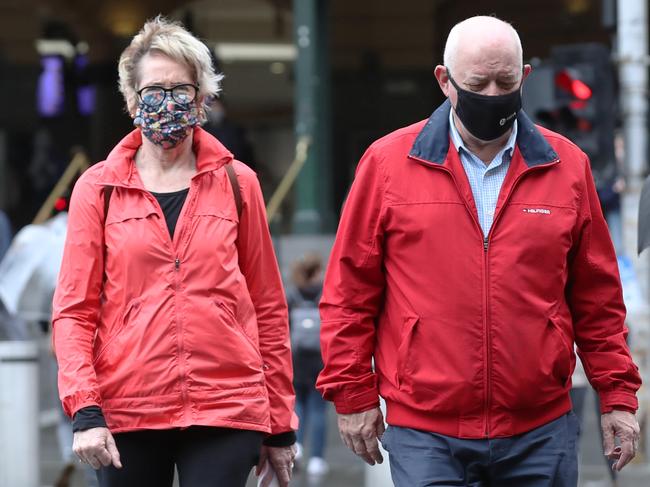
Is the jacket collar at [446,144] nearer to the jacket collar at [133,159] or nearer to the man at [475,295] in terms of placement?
the man at [475,295]

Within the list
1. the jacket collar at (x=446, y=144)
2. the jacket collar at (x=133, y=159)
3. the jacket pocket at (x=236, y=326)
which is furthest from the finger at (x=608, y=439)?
the jacket collar at (x=133, y=159)

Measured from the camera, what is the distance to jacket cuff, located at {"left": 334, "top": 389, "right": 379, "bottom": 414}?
14.3 feet

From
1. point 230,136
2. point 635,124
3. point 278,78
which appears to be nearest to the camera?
point 635,124

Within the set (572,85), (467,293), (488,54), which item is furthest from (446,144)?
(572,85)

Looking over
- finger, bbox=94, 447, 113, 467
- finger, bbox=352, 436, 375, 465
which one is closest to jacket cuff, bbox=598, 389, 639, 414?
finger, bbox=352, 436, 375, 465

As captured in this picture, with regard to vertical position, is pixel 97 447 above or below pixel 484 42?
below

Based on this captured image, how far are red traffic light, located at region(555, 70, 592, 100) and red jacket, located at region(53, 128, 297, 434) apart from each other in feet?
18.7

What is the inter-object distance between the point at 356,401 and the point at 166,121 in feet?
3.36

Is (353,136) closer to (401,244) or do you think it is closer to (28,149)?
(28,149)

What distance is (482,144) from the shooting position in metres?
4.35

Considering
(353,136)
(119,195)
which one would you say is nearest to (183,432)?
(119,195)

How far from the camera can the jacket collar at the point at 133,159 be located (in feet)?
14.7

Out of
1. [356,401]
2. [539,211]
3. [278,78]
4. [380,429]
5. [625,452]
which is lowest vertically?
[278,78]

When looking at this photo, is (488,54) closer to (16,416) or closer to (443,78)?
(443,78)
